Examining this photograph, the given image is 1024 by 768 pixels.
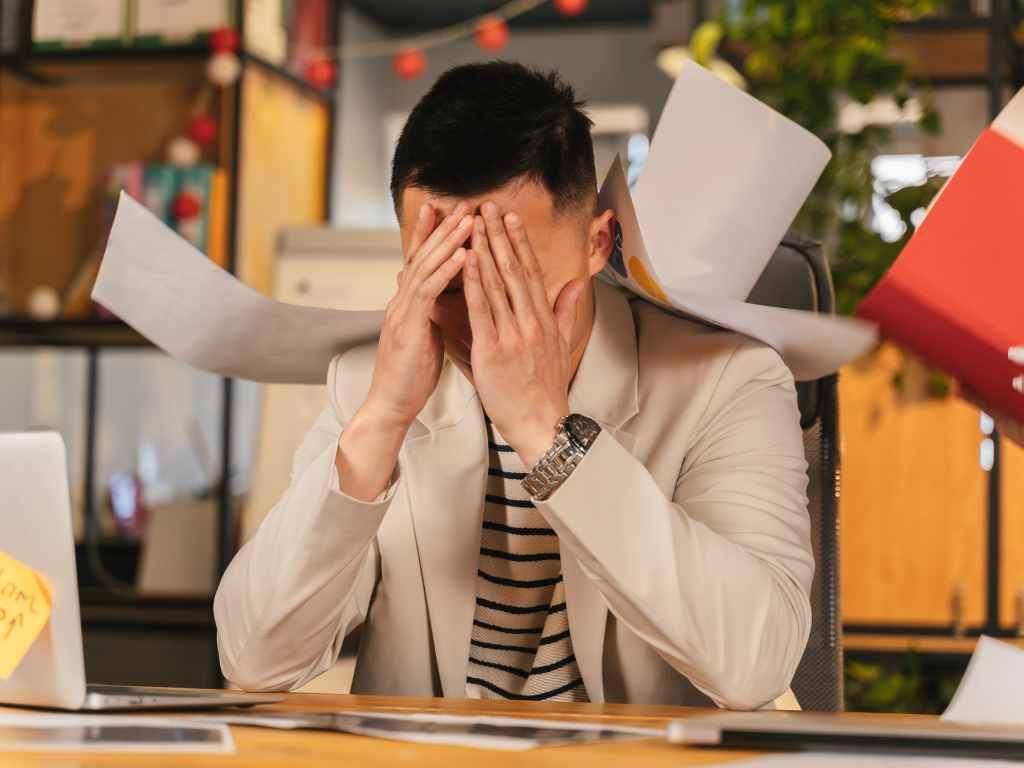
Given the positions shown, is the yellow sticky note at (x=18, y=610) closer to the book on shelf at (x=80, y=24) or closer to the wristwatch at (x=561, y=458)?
the wristwatch at (x=561, y=458)

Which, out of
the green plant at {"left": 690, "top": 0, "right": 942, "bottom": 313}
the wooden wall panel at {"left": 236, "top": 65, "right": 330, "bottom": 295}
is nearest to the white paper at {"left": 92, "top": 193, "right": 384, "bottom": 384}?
the green plant at {"left": 690, "top": 0, "right": 942, "bottom": 313}

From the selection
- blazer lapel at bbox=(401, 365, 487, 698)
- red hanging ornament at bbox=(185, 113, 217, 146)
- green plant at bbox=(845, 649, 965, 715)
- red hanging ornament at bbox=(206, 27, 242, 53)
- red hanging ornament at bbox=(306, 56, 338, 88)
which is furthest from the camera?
red hanging ornament at bbox=(306, 56, 338, 88)

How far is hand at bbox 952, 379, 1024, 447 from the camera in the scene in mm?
950

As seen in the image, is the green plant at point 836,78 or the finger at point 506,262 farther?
the green plant at point 836,78

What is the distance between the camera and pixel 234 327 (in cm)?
95

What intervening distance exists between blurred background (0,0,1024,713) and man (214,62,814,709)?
0.90 meters

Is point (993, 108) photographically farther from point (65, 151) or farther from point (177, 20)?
point (65, 151)

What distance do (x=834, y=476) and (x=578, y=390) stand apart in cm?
32

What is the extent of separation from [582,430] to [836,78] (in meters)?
1.50

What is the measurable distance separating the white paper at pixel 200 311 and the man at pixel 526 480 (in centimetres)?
7

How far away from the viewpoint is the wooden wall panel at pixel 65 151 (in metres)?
2.61

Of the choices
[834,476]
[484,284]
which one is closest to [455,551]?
[484,284]

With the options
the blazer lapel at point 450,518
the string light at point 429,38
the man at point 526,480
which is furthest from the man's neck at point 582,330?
the string light at point 429,38

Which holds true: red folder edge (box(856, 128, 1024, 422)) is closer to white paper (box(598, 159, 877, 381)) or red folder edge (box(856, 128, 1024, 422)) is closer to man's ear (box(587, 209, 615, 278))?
white paper (box(598, 159, 877, 381))
